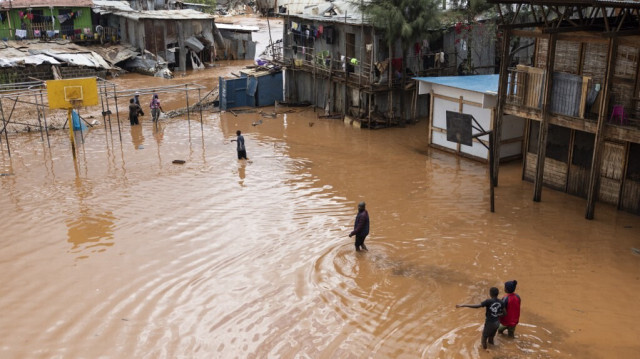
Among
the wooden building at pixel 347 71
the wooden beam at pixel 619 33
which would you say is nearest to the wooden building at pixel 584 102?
the wooden beam at pixel 619 33

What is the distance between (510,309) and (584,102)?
25.7ft

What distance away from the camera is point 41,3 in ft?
133

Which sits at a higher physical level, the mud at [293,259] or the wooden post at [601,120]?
the wooden post at [601,120]

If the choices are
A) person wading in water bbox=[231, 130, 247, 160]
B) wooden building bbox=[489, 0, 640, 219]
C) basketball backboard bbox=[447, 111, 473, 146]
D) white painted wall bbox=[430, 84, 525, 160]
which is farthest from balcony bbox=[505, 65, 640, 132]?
person wading in water bbox=[231, 130, 247, 160]

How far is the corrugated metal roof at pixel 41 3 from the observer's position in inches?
1545

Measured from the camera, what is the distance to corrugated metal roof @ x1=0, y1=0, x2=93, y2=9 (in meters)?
39.2

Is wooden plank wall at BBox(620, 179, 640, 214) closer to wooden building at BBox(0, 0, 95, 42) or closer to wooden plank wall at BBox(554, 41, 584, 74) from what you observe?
wooden plank wall at BBox(554, 41, 584, 74)

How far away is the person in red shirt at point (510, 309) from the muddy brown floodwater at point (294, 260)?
0.29 meters

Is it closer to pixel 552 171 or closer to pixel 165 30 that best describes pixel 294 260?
pixel 552 171

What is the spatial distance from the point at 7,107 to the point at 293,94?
13.9 m

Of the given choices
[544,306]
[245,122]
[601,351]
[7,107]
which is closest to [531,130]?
[544,306]

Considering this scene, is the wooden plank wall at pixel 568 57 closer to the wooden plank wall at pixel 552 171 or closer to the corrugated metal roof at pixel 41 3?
the wooden plank wall at pixel 552 171

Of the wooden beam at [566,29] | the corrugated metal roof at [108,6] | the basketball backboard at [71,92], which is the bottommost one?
the basketball backboard at [71,92]

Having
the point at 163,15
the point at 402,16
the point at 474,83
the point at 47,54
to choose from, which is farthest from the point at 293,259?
the point at 163,15
